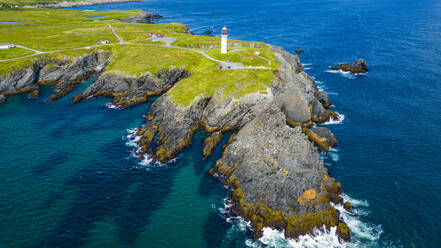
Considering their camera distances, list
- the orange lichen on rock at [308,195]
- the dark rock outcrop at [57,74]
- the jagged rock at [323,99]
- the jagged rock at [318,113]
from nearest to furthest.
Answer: the orange lichen on rock at [308,195] < the jagged rock at [318,113] < the jagged rock at [323,99] < the dark rock outcrop at [57,74]

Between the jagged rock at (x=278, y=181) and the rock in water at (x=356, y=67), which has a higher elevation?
the rock in water at (x=356, y=67)

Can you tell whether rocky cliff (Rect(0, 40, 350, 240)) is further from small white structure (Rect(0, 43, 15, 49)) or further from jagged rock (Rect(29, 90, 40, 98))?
small white structure (Rect(0, 43, 15, 49))

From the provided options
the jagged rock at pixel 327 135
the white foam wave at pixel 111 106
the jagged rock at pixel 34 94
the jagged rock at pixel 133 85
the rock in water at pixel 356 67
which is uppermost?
the rock in water at pixel 356 67

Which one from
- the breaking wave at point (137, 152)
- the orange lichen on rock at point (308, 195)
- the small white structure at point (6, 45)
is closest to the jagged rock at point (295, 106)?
the orange lichen on rock at point (308, 195)

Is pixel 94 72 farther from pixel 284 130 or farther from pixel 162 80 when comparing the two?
pixel 284 130

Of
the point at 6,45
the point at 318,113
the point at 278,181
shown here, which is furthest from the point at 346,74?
the point at 6,45

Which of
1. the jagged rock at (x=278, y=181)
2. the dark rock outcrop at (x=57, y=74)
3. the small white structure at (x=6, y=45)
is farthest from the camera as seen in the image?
the small white structure at (x=6, y=45)

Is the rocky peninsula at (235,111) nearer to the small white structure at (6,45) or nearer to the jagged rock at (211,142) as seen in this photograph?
the jagged rock at (211,142)
